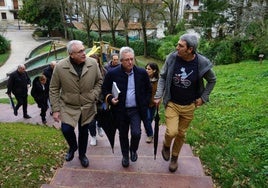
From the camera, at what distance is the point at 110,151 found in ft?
17.9

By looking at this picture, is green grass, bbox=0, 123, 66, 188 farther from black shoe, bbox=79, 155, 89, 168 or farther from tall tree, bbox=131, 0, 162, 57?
tall tree, bbox=131, 0, 162, 57

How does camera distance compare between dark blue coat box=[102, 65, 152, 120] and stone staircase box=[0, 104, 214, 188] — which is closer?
stone staircase box=[0, 104, 214, 188]

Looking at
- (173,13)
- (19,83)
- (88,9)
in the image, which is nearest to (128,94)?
(19,83)

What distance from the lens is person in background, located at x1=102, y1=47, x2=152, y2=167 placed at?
4.35m

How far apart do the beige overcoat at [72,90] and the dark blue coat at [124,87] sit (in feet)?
0.71

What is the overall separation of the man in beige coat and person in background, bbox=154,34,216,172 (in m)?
0.95

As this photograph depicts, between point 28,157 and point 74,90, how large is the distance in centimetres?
145

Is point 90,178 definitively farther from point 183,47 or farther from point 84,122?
point 183,47

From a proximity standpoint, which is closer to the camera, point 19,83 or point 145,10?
point 19,83

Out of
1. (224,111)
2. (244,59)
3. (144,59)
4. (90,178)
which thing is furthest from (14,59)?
(90,178)

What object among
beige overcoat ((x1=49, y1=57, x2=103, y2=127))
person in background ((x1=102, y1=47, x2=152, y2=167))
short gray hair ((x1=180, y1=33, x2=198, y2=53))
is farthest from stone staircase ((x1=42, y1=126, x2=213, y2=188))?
short gray hair ((x1=180, y1=33, x2=198, y2=53))

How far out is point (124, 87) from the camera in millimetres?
4363

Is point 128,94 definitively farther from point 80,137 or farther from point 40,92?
point 40,92

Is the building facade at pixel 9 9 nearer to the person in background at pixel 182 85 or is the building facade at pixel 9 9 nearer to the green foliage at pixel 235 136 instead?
the green foliage at pixel 235 136
